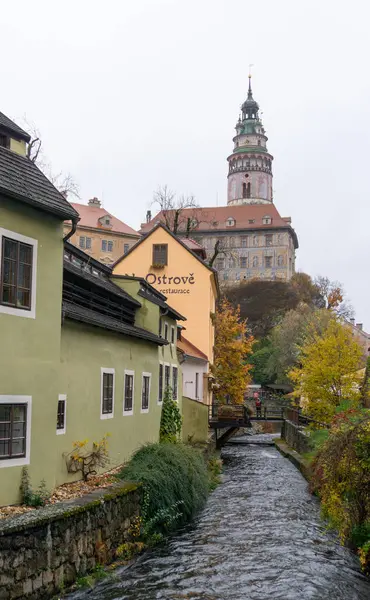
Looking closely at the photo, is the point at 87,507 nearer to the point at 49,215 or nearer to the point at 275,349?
the point at 49,215

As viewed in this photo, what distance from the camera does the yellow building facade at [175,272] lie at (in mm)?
36375

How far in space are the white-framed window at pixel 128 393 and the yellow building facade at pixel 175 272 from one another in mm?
17987

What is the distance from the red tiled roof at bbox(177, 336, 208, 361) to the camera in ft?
112

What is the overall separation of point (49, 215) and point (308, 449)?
63.2 ft

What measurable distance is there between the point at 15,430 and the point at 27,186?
4.25m

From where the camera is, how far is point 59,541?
10.6 m

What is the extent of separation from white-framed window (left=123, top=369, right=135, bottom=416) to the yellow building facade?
17987 millimetres

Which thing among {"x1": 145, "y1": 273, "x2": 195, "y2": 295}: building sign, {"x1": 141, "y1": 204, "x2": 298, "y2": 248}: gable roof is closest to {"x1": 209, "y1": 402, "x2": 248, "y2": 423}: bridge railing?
{"x1": 145, "y1": 273, "x2": 195, "y2": 295}: building sign

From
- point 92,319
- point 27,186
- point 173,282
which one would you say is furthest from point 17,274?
point 173,282

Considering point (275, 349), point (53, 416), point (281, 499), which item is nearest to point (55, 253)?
point (53, 416)

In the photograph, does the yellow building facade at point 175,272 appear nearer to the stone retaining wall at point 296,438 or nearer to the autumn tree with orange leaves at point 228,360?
the stone retaining wall at point 296,438

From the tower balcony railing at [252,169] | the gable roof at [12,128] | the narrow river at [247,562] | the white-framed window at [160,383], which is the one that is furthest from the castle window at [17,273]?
the tower balcony railing at [252,169]

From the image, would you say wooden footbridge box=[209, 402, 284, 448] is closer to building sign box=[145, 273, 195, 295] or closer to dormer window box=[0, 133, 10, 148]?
building sign box=[145, 273, 195, 295]

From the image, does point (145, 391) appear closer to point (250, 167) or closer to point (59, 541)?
point (59, 541)
